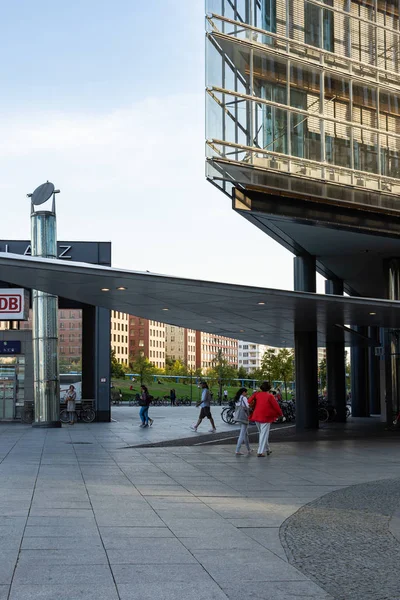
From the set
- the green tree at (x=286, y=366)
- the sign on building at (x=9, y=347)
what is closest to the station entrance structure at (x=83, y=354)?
the sign on building at (x=9, y=347)

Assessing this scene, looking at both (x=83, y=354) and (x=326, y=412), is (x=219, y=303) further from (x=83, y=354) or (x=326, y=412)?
Result: (x=326, y=412)

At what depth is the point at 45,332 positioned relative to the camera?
30.8 metres

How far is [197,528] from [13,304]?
84.0 feet

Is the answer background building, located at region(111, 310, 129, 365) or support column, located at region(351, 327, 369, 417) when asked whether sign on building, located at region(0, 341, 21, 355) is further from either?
background building, located at region(111, 310, 129, 365)

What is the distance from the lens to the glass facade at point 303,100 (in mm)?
26266

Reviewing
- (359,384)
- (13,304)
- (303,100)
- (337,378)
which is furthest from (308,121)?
(359,384)

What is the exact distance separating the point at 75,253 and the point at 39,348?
7043mm

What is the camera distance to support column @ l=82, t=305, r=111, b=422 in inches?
1407

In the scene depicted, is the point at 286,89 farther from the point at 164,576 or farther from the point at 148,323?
the point at 148,323

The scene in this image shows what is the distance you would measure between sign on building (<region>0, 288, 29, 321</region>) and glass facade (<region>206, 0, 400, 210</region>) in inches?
428

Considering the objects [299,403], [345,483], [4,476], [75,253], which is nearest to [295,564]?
[345,483]

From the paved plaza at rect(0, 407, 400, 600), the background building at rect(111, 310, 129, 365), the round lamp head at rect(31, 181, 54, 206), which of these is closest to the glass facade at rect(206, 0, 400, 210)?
the round lamp head at rect(31, 181, 54, 206)

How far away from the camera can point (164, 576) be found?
6734mm

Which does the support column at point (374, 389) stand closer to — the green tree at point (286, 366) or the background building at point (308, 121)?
the background building at point (308, 121)
